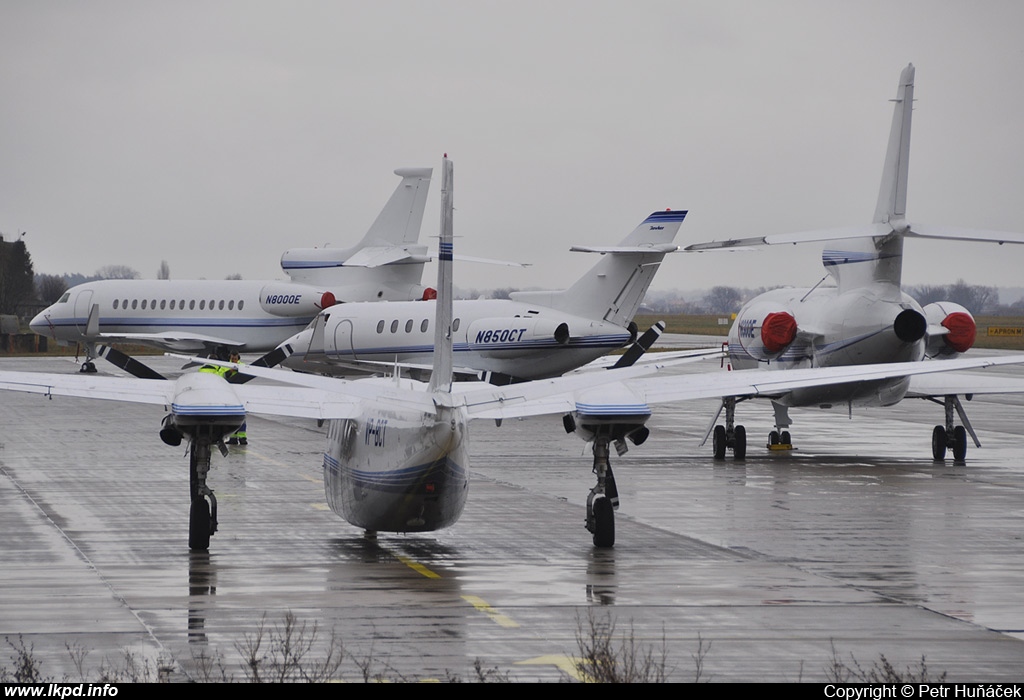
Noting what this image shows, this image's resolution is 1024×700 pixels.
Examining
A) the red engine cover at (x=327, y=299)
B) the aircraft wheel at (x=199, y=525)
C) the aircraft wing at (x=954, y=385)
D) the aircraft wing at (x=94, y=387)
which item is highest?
the red engine cover at (x=327, y=299)

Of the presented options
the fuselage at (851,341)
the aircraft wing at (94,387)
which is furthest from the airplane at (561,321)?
the aircraft wing at (94,387)

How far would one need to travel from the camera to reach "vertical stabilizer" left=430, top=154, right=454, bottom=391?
14.4 m

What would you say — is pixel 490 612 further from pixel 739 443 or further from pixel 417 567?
pixel 739 443

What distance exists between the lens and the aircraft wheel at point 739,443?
26.5 meters

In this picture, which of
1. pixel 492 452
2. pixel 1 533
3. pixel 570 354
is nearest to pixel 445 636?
pixel 1 533

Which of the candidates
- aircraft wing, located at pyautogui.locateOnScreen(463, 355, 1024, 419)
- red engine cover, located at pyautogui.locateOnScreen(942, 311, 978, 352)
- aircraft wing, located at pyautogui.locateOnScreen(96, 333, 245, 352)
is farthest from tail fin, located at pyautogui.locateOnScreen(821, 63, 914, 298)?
aircraft wing, located at pyautogui.locateOnScreen(96, 333, 245, 352)

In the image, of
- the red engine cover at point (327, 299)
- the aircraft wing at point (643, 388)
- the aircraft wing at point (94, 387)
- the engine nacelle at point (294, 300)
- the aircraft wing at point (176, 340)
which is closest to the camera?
the aircraft wing at point (643, 388)

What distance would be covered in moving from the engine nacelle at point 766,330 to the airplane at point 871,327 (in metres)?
0.03

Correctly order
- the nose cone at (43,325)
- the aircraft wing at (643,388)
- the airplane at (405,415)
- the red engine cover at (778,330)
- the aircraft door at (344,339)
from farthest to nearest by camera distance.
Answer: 1. the nose cone at (43,325)
2. the aircraft door at (344,339)
3. the red engine cover at (778,330)
4. the aircraft wing at (643,388)
5. the airplane at (405,415)

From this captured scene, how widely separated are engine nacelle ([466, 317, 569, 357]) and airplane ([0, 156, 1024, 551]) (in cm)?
1991

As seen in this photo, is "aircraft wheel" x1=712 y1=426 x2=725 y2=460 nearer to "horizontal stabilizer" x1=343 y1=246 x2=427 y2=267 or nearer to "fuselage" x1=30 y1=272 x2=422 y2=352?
"horizontal stabilizer" x1=343 y1=246 x2=427 y2=267

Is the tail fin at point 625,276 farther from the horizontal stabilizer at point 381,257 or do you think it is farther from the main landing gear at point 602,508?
the main landing gear at point 602,508

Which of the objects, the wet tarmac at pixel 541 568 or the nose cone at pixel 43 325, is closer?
the wet tarmac at pixel 541 568

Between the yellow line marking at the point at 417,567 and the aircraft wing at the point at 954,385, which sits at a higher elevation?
the aircraft wing at the point at 954,385
